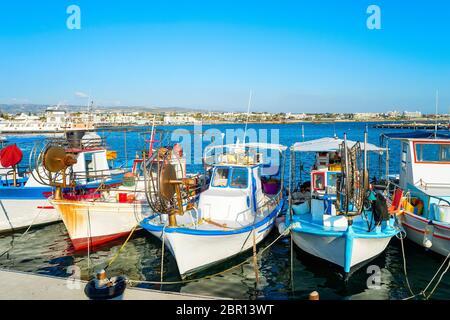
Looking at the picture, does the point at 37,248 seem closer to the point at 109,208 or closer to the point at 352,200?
the point at 109,208

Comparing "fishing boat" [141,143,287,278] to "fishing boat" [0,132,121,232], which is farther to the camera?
"fishing boat" [0,132,121,232]

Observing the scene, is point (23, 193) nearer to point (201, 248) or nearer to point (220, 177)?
point (220, 177)

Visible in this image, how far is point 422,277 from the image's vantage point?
12148mm

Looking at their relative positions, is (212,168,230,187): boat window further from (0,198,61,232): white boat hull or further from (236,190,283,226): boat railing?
(0,198,61,232): white boat hull

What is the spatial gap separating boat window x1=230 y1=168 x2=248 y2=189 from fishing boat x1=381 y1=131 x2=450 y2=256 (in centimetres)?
575

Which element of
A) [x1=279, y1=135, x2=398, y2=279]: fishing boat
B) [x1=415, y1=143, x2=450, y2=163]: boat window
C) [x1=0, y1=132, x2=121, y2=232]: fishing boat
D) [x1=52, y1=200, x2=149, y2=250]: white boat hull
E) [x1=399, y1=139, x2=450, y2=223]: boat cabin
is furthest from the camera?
[x1=0, y1=132, x2=121, y2=232]: fishing boat

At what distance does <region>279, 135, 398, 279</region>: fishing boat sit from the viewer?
1120cm

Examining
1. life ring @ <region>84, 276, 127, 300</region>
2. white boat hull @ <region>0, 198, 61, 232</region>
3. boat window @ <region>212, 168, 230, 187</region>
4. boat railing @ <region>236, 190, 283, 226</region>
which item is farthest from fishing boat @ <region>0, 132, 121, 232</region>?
life ring @ <region>84, 276, 127, 300</region>

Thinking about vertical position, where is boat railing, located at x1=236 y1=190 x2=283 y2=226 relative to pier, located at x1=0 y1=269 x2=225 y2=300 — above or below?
above

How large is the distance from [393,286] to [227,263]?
5.50 m

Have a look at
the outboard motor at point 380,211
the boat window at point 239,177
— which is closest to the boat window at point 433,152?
the outboard motor at point 380,211

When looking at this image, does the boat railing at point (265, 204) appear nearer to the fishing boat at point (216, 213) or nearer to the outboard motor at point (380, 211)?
the fishing boat at point (216, 213)
